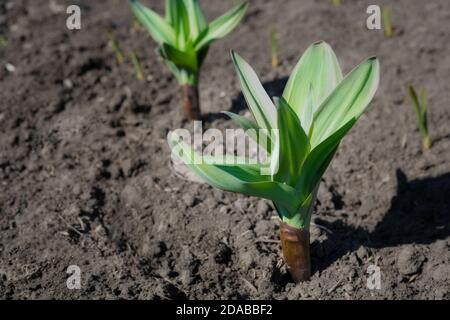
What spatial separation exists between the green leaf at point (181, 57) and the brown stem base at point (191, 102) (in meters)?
0.13

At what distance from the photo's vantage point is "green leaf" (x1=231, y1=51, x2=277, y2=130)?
6.45 ft

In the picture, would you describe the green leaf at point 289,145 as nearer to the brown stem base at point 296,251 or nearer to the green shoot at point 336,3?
the brown stem base at point 296,251

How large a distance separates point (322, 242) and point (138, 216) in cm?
81

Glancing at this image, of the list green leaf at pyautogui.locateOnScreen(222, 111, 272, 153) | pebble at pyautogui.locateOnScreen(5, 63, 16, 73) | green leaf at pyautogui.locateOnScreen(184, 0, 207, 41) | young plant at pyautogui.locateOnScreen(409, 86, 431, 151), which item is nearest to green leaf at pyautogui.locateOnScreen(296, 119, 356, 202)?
green leaf at pyautogui.locateOnScreen(222, 111, 272, 153)

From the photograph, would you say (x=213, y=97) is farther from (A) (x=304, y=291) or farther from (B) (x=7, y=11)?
(B) (x=7, y=11)

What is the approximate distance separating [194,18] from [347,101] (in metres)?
1.13

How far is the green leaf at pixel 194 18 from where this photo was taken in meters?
2.83

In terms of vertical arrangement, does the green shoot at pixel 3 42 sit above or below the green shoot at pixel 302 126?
above

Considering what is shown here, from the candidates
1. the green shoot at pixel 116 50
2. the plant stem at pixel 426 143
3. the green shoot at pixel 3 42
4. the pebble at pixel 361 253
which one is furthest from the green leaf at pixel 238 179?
the green shoot at pixel 3 42

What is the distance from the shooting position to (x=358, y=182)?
282 centimetres

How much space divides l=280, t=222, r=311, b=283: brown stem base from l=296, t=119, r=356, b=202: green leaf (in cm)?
17

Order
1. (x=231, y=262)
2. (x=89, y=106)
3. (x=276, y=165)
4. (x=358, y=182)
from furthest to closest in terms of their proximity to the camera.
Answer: (x=89, y=106) → (x=358, y=182) → (x=231, y=262) → (x=276, y=165)

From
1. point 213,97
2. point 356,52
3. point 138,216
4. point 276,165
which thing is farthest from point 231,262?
point 356,52

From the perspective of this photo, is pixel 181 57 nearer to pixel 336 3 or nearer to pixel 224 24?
pixel 224 24
